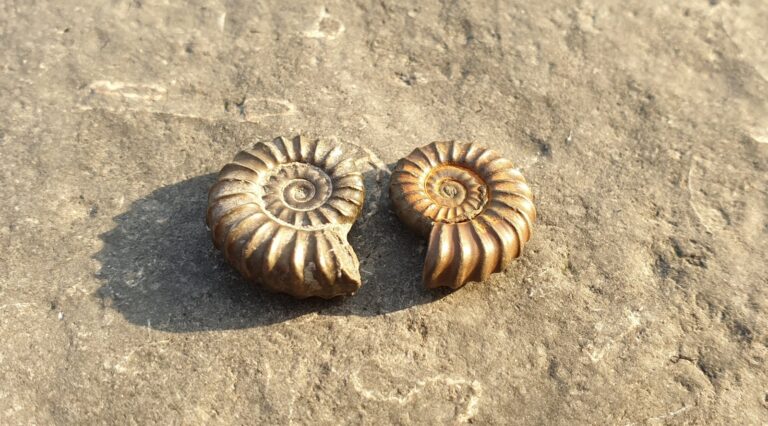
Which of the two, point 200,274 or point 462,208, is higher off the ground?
point 462,208

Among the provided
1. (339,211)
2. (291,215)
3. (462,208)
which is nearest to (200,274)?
(291,215)

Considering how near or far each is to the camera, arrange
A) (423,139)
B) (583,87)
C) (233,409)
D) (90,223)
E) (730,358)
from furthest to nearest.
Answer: (583,87) → (423,139) → (90,223) → (730,358) → (233,409)

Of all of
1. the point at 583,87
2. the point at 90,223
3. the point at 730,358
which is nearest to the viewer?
the point at 730,358

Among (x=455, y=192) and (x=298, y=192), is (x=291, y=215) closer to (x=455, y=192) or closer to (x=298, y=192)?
(x=298, y=192)

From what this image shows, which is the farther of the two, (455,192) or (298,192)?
(455,192)

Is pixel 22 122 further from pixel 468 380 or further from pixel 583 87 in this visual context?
pixel 583 87

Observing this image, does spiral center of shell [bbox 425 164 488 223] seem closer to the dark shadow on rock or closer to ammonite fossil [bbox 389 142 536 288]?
ammonite fossil [bbox 389 142 536 288]

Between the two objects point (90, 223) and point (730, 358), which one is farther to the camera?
point (90, 223)

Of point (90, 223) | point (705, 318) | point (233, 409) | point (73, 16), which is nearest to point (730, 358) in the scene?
point (705, 318)
